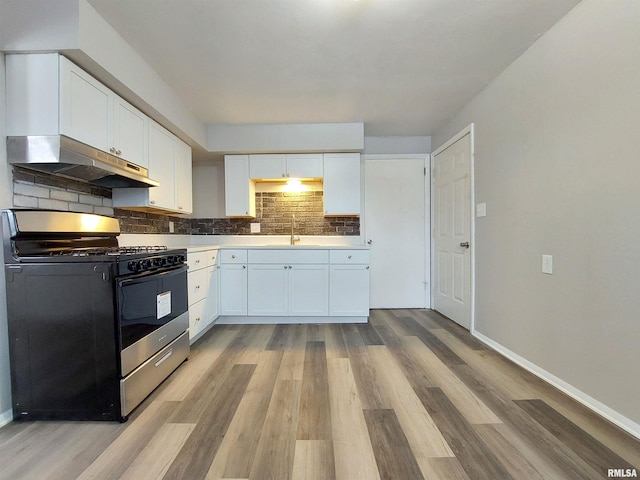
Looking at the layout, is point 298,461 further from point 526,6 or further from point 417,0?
point 526,6

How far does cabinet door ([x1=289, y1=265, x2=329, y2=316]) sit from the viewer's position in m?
3.11

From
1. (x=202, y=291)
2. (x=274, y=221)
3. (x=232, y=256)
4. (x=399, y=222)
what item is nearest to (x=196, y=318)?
(x=202, y=291)

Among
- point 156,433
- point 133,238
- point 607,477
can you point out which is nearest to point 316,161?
point 133,238

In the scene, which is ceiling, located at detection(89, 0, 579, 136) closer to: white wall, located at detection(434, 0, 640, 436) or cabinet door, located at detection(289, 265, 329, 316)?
white wall, located at detection(434, 0, 640, 436)

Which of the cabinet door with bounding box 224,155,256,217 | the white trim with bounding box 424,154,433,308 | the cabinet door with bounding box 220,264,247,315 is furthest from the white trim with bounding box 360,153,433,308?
the cabinet door with bounding box 220,264,247,315

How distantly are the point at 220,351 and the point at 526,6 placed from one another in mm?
3244

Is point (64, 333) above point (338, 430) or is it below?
above

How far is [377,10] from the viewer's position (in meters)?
1.64

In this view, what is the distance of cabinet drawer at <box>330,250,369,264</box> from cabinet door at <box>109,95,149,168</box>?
1955 millimetres

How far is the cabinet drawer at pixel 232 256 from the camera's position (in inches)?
123

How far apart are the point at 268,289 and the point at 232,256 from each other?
0.55m

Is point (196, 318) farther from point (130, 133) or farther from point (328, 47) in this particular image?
point (328, 47)

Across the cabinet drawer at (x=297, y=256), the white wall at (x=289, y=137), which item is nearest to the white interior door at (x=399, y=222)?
the white wall at (x=289, y=137)

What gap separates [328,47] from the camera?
196cm
